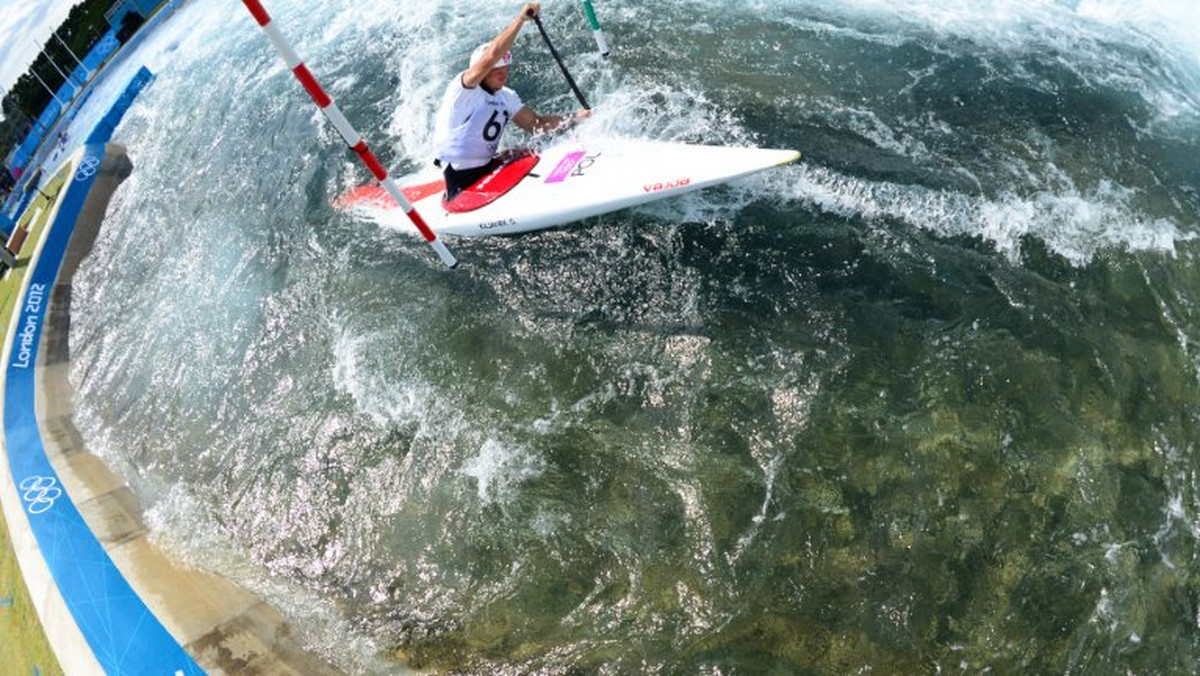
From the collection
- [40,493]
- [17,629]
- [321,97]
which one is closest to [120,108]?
[40,493]

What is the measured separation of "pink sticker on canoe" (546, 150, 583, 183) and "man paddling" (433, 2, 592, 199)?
829 millimetres

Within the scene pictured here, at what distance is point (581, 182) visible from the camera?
312 inches

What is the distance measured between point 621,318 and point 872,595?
3.59 meters

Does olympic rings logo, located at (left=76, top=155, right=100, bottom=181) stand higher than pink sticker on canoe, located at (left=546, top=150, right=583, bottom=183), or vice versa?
olympic rings logo, located at (left=76, top=155, right=100, bottom=181)

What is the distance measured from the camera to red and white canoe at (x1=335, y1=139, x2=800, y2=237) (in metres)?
7.27

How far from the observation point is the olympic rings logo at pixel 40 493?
779 centimetres

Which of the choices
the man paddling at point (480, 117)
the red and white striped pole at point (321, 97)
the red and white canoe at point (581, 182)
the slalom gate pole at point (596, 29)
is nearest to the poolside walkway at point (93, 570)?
the red and white striped pole at point (321, 97)

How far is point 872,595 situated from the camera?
17.6ft

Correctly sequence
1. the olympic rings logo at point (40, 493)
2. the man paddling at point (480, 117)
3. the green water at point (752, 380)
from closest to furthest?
the green water at point (752, 380) < the man paddling at point (480, 117) < the olympic rings logo at point (40, 493)

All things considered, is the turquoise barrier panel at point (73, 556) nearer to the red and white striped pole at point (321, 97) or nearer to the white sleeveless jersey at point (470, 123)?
the red and white striped pole at point (321, 97)

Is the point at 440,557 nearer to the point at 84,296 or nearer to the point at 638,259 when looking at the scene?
the point at 638,259

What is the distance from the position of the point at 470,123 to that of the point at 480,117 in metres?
0.13

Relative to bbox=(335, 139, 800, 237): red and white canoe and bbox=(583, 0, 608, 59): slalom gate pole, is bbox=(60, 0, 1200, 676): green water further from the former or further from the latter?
bbox=(335, 139, 800, 237): red and white canoe

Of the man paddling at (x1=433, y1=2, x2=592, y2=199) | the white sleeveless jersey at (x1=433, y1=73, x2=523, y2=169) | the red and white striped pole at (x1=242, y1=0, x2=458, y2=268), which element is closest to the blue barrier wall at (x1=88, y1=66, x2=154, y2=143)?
the man paddling at (x1=433, y1=2, x2=592, y2=199)
